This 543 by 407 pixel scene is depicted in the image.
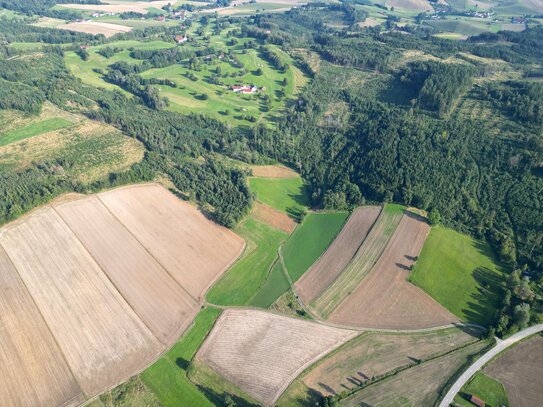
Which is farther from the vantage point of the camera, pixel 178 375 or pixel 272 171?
pixel 272 171

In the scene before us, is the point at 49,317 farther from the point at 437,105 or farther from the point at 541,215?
the point at 437,105

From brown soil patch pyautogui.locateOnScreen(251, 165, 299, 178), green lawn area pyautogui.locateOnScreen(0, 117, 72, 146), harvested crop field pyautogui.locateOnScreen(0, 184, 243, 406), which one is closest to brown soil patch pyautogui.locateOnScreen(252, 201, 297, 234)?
harvested crop field pyautogui.locateOnScreen(0, 184, 243, 406)

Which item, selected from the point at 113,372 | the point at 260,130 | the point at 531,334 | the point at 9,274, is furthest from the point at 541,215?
the point at 9,274

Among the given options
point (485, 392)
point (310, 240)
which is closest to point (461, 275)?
point (485, 392)

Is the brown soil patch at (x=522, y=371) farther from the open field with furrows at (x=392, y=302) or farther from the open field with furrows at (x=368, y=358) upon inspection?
the open field with furrows at (x=392, y=302)

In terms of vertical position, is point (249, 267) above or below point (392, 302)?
below

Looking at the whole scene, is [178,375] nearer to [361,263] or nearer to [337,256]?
[337,256]

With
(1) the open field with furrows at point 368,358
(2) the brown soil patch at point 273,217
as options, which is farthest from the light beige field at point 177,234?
(1) the open field with furrows at point 368,358
